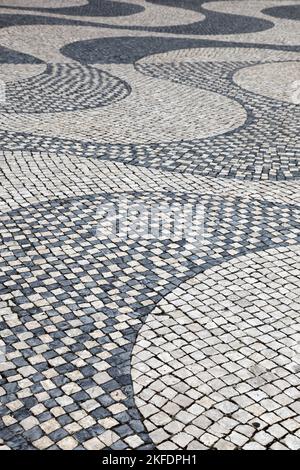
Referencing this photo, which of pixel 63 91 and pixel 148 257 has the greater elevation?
pixel 148 257

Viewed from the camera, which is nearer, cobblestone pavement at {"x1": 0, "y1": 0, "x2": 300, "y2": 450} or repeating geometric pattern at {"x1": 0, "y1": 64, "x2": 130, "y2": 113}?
cobblestone pavement at {"x1": 0, "y1": 0, "x2": 300, "y2": 450}

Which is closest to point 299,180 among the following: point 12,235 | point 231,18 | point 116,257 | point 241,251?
point 241,251

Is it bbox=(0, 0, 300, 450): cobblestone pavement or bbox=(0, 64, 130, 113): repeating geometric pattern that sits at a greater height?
bbox=(0, 0, 300, 450): cobblestone pavement

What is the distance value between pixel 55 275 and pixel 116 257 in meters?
0.67

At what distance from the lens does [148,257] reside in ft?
22.0

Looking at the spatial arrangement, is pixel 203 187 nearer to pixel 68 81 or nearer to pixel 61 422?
pixel 61 422

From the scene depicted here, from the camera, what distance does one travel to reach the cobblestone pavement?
4.71 m

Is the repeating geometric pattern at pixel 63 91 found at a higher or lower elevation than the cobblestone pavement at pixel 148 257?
lower

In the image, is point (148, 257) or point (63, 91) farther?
point (63, 91)

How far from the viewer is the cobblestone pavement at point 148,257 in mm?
4711

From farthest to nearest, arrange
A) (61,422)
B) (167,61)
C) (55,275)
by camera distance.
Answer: (167,61) < (55,275) < (61,422)

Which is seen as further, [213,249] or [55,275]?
[213,249]

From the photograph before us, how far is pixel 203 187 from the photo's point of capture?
27.3ft

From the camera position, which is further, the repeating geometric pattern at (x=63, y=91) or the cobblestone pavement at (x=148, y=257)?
the repeating geometric pattern at (x=63, y=91)
